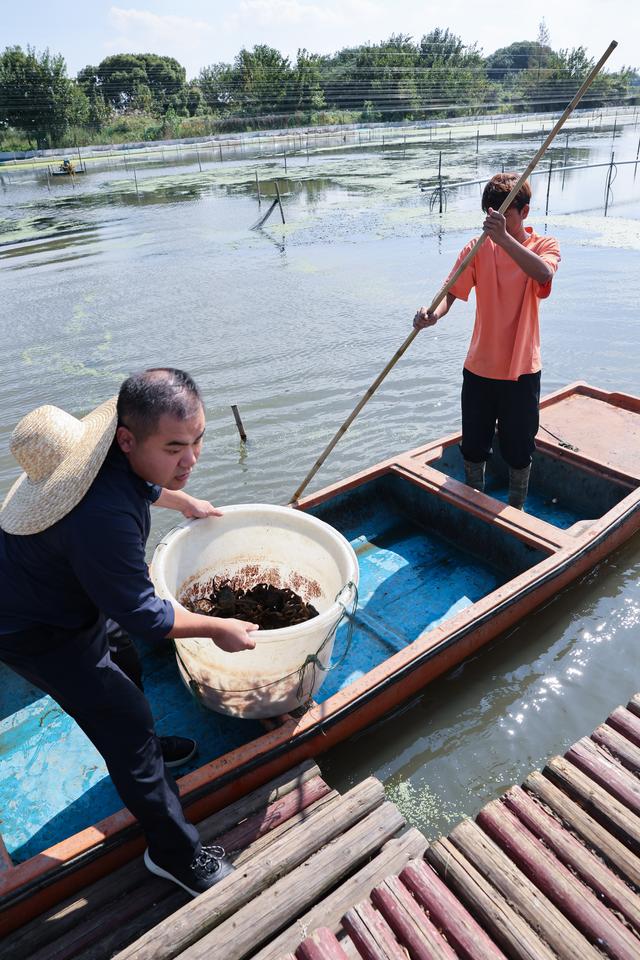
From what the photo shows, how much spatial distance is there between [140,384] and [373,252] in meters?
13.2

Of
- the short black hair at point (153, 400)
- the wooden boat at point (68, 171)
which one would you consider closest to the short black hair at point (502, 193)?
the short black hair at point (153, 400)

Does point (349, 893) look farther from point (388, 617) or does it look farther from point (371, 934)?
point (388, 617)

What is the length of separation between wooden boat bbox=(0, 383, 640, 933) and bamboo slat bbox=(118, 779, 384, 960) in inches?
12.0

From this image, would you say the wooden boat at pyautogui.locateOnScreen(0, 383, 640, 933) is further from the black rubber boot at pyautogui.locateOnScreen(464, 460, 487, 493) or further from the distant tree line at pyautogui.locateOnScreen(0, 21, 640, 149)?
the distant tree line at pyautogui.locateOnScreen(0, 21, 640, 149)

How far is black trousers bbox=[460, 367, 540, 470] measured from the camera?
3.55 meters

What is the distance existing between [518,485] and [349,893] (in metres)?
2.71

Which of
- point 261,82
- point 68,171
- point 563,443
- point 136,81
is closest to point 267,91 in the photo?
point 261,82

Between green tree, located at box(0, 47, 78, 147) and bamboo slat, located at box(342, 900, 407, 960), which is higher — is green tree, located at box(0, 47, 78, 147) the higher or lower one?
the higher one

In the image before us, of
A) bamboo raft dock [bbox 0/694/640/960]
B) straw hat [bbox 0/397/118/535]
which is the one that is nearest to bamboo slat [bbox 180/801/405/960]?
bamboo raft dock [bbox 0/694/640/960]

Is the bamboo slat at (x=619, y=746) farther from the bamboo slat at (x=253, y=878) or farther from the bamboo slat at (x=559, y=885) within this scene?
the bamboo slat at (x=253, y=878)

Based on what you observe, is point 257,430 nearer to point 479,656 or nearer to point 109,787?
point 479,656

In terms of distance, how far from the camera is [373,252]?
44.7 ft

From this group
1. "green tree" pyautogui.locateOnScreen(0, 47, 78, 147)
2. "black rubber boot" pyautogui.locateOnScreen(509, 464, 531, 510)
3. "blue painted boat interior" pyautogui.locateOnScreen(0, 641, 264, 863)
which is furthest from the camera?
"green tree" pyautogui.locateOnScreen(0, 47, 78, 147)

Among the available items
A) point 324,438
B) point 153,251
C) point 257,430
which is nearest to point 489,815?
point 324,438
